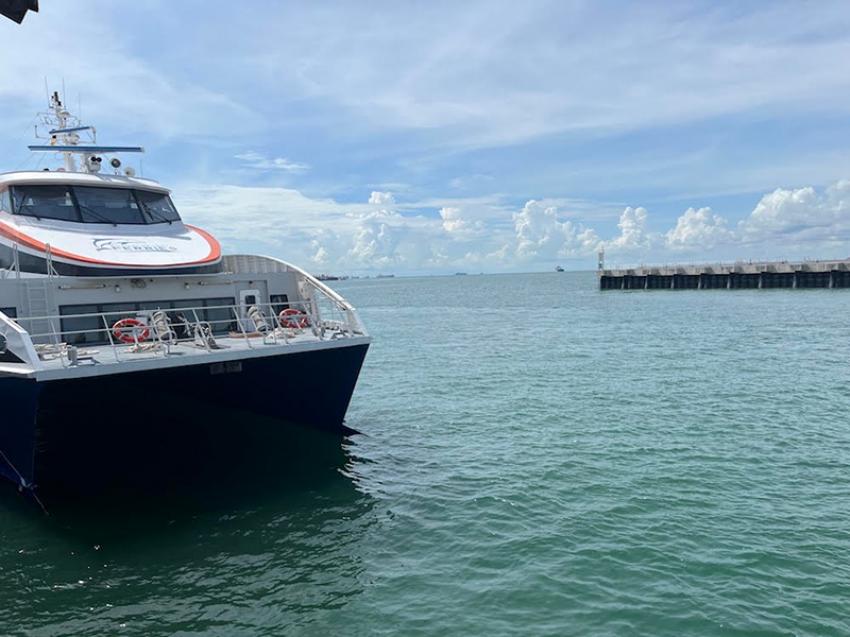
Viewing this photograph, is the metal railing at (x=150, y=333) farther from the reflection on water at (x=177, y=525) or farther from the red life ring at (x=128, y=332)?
the reflection on water at (x=177, y=525)

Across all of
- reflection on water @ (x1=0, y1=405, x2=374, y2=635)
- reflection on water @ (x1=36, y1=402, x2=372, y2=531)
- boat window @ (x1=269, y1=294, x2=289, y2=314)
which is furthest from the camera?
boat window @ (x1=269, y1=294, x2=289, y2=314)

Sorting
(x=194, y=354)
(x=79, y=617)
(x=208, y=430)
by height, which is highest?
(x=194, y=354)

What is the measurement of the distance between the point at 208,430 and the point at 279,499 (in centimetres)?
197

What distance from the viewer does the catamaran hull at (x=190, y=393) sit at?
9.83 m

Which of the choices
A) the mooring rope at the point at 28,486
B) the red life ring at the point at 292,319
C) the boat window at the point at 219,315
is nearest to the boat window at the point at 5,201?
the boat window at the point at 219,315

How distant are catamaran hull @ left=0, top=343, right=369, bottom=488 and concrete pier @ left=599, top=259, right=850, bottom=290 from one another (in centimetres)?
7212

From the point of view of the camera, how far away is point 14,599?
819 centimetres

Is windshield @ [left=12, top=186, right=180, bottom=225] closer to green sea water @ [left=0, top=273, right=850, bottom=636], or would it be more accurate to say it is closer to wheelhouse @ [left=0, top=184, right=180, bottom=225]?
wheelhouse @ [left=0, top=184, right=180, bottom=225]

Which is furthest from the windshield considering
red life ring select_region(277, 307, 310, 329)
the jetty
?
the jetty

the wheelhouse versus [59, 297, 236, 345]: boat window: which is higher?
the wheelhouse

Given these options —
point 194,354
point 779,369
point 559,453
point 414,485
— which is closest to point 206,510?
point 194,354

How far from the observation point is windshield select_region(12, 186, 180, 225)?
14.5 metres

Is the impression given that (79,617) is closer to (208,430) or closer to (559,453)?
(208,430)

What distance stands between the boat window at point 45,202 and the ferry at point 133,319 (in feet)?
0.08
